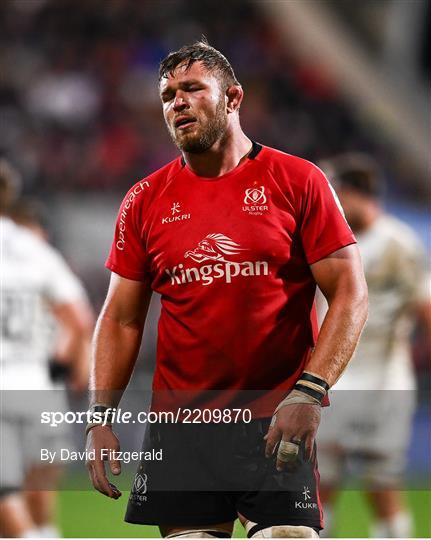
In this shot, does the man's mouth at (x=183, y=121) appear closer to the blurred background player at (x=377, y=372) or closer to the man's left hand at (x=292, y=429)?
the man's left hand at (x=292, y=429)

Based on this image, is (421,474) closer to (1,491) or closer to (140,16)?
(1,491)

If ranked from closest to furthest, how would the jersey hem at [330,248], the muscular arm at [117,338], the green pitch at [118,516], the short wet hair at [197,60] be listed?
the jersey hem at [330,248], the short wet hair at [197,60], the muscular arm at [117,338], the green pitch at [118,516]

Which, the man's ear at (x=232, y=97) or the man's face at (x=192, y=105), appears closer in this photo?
the man's face at (x=192, y=105)

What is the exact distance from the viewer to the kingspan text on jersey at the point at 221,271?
3303mm

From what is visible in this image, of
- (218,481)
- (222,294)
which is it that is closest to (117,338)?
(222,294)

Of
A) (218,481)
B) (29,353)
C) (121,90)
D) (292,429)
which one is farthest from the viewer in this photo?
(121,90)

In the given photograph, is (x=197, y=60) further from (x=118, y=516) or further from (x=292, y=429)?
(x=118, y=516)

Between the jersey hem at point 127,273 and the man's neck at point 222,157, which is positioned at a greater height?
the man's neck at point 222,157

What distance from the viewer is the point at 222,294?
3.32 metres

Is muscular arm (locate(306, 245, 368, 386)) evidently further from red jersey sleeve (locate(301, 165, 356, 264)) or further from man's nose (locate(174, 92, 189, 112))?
man's nose (locate(174, 92, 189, 112))

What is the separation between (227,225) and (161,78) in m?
0.47

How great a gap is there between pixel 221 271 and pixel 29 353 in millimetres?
3172

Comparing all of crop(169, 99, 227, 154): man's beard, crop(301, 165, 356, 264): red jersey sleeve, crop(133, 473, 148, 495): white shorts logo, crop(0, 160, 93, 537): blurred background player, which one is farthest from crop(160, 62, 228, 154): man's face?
crop(0, 160, 93, 537): blurred background player

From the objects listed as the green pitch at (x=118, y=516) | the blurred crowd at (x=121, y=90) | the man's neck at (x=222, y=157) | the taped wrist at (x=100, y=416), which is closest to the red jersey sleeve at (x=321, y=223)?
the man's neck at (x=222, y=157)
